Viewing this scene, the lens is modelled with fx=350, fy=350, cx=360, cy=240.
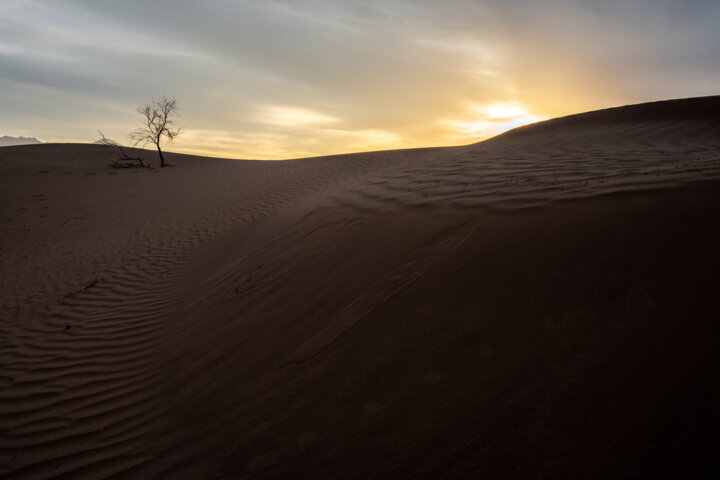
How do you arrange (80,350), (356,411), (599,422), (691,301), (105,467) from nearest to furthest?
(599,422), (691,301), (356,411), (105,467), (80,350)

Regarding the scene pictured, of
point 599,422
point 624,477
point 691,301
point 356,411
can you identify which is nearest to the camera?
point 624,477

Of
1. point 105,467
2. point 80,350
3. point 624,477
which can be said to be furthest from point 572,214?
point 80,350

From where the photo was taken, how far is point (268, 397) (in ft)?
7.44

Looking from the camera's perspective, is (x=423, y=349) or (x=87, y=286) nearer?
(x=423, y=349)

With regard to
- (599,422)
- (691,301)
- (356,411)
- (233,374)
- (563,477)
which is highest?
(691,301)

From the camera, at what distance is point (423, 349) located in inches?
81.4

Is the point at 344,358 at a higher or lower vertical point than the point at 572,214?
lower

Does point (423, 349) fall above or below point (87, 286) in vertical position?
above

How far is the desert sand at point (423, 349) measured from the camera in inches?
58.5

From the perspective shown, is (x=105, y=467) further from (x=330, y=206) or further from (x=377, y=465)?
(x=330, y=206)

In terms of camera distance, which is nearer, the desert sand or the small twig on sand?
the desert sand

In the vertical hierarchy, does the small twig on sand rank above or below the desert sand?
below

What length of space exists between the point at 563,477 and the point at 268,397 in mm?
1665

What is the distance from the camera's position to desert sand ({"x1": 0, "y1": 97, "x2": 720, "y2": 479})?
1.49 m
